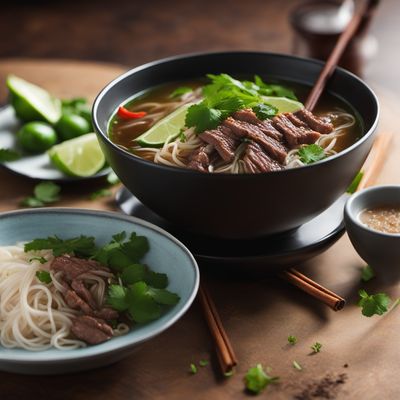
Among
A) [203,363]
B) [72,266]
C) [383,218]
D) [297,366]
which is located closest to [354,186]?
[383,218]

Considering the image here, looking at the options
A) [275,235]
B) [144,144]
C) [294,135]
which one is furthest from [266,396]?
[144,144]

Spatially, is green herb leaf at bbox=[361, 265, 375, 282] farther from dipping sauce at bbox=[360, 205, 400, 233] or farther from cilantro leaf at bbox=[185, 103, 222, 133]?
cilantro leaf at bbox=[185, 103, 222, 133]

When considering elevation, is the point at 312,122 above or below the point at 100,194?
above

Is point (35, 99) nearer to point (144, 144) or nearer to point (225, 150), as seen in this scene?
point (144, 144)

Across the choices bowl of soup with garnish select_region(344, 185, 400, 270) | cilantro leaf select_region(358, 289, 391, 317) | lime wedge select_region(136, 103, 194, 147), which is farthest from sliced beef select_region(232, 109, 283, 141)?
cilantro leaf select_region(358, 289, 391, 317)

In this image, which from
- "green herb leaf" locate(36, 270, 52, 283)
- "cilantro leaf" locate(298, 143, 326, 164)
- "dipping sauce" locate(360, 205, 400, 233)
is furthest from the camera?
"dipping sauce" locate(360, 205, 400, 233)

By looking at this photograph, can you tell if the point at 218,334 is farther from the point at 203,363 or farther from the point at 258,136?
the point at 258,136
